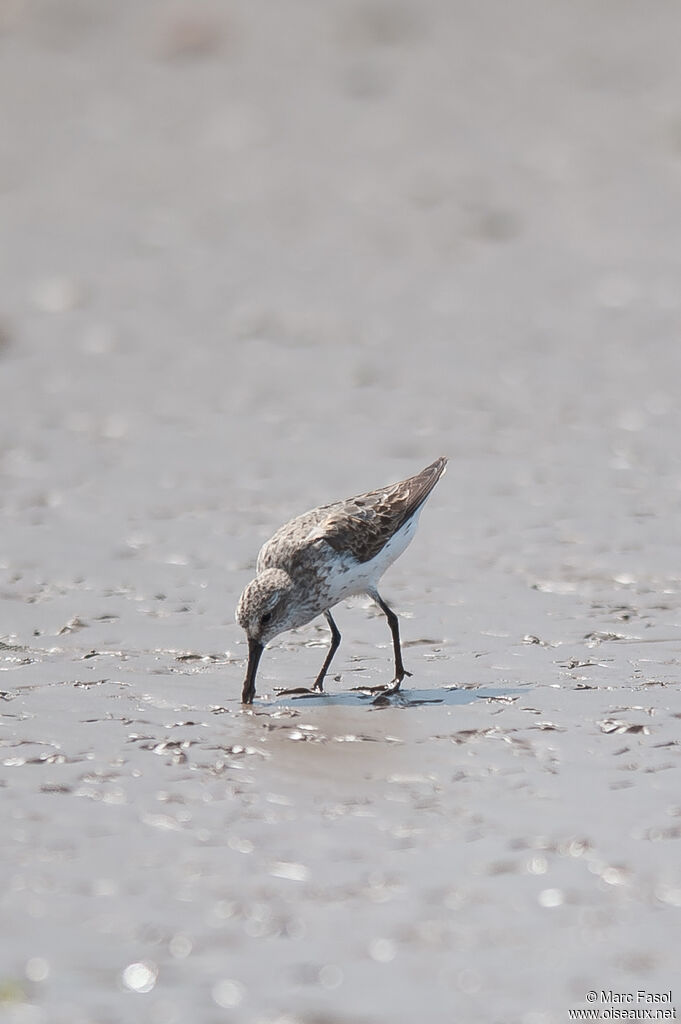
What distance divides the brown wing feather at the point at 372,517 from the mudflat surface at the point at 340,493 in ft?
2.06

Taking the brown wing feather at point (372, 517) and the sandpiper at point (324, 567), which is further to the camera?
the brown wing feather at point (372, 517)

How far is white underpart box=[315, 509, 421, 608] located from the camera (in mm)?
7781

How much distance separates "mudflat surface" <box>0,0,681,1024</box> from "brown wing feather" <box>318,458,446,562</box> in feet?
2.06

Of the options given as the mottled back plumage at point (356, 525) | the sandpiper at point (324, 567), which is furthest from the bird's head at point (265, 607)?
the mottled back plumage at point (356, 525)

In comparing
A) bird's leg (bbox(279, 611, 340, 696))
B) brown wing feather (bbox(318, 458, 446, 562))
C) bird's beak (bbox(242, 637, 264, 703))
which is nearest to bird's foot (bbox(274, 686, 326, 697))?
bird's leg (bbox(279, 611, 340, 696))

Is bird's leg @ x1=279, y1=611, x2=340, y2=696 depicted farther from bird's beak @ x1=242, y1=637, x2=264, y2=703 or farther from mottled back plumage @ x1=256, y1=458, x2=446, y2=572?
mottled back plumage @ x1=256, y1=458, x2=446, y2=572

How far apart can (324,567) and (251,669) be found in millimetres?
789

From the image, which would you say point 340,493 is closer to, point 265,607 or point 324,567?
point 324,567

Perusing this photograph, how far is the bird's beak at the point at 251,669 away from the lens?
23.3 ft

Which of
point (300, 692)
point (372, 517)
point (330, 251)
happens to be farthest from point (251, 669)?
point (330, 251)

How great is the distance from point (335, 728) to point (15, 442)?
18.9 feet

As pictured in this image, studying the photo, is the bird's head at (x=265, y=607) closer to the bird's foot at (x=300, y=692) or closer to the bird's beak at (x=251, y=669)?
the bird's beak at (x=251, y=669)

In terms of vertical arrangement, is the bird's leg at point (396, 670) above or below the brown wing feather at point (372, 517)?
below

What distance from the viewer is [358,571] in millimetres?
7926
